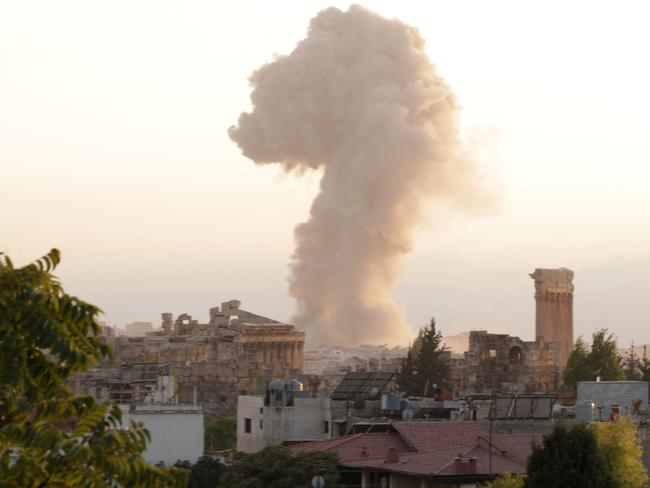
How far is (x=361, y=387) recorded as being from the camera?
51344mm

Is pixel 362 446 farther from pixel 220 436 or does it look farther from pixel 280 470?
pixel 220 436

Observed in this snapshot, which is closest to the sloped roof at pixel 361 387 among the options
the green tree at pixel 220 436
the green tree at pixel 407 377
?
the green tree at pixel 220 436

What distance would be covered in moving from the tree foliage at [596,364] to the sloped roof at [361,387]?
15911 millimetres

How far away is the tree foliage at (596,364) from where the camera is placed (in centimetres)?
6825

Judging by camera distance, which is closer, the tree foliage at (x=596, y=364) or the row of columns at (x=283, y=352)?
the tree foliage at (x=596, y=364)

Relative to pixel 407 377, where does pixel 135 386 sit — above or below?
below

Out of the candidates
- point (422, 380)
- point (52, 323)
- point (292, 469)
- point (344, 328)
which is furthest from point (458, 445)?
point (344, 328)

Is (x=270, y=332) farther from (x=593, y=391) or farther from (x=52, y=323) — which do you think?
(x=52, y=323)

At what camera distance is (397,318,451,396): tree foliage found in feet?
235

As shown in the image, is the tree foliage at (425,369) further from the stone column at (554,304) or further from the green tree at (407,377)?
the stone column at (554,304)

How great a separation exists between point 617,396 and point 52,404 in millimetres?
33710

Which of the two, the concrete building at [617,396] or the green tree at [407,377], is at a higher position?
the green tree at [407,377]

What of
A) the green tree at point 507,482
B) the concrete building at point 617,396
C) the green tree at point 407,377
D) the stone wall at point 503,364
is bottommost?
the green tree at point 507,482

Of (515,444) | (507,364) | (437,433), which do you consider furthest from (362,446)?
(507,364)
